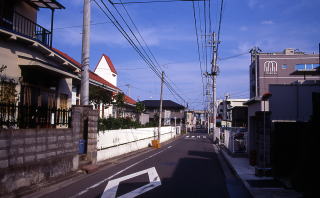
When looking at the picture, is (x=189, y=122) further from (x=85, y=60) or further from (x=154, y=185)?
(x=154, y=185)

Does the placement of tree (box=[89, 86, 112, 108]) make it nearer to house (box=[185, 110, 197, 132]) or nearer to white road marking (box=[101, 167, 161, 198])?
white road marking (box=[101, 167, 161, 198])

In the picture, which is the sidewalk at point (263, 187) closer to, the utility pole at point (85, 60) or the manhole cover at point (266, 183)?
the manhole cover at point (266, 183)

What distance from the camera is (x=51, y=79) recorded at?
51.5ft

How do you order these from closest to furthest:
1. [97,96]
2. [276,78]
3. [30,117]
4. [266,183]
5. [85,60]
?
[30,117] < [266,183] < [85,60] < [97,96] < [276,78]

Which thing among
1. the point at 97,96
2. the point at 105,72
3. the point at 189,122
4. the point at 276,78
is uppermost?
the point at 276,78

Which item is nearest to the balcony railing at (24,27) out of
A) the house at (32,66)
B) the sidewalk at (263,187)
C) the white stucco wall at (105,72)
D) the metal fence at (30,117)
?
the house at (32,66)

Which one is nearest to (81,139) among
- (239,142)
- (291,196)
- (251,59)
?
(291,196)

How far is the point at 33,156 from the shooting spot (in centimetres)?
900

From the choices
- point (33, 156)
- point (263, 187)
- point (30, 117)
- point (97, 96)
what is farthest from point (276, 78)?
point (33, 156)

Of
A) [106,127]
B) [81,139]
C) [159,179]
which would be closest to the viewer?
[159,179]

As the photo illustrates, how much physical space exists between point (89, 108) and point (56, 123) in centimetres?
187

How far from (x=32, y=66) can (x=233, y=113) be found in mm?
35951

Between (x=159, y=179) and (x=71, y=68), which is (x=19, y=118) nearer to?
(x=159, y=179)

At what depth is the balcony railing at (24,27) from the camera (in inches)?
527
